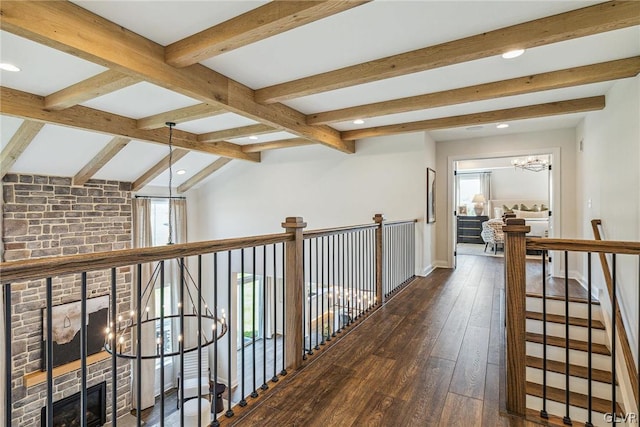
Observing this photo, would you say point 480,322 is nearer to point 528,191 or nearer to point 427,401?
point 427,401

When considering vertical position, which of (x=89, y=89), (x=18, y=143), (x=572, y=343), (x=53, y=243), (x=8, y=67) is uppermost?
(x=8, y=67)

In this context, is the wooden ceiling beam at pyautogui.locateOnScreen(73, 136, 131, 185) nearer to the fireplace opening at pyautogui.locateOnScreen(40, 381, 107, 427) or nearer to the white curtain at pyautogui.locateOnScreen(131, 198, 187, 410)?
the white curtain at pyautogui.locateOnScreen(131, 198, 187, 410)

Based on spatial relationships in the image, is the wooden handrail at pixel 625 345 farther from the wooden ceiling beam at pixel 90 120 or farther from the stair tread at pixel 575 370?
the wooden ceiling beam at pixel 90 120

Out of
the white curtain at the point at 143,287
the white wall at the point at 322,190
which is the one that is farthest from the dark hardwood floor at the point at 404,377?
the white curtain at the point at 143,287

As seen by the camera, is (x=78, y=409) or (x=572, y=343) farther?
(x=78, y=409)

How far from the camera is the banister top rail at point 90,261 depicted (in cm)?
106

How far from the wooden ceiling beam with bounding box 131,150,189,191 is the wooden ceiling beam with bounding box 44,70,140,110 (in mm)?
2410

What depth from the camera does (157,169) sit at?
6.04 meters

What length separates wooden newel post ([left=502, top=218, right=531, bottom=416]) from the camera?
1.86m

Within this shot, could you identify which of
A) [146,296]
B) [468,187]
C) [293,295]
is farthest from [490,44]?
[468,187]

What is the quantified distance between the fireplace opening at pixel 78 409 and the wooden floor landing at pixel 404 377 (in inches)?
201

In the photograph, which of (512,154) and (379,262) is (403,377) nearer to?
(379,262)

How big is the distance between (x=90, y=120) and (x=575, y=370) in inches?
225

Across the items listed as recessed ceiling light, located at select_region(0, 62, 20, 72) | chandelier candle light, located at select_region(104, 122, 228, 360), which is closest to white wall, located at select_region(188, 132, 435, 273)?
chandelier candle light, located at select_region(104, 122, 228, 360)
